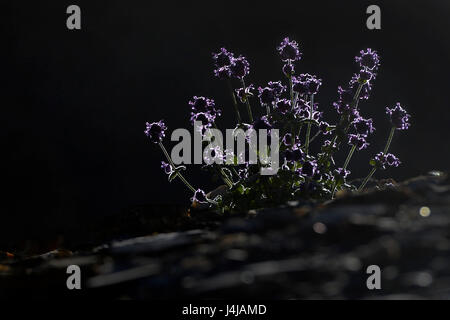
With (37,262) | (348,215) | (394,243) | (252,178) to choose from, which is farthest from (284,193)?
(37,262)

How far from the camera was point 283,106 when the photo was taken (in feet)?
9.78

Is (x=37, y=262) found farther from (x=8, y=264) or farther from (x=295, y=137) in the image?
(x=295, y=137)

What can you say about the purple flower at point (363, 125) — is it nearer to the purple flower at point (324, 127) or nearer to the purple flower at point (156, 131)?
the purple flower at point (324, 127)

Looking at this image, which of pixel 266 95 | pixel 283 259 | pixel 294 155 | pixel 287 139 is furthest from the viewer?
pixel 287 139

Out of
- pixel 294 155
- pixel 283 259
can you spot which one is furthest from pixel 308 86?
pixel 283 259

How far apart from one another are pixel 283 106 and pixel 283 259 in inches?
54.9

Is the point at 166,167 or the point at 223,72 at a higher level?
the point at 223,72

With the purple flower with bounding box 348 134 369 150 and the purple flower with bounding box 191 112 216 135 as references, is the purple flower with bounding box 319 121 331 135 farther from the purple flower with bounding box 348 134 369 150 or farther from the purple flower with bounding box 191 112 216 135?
the purple flower with bounding box 191 112 216 135

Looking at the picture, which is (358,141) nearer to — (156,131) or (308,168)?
(308,168)

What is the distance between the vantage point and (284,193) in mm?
2914

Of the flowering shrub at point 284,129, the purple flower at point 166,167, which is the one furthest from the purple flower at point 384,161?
the purple flower at point 166,167

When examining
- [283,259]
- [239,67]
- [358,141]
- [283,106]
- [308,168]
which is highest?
[239,67]

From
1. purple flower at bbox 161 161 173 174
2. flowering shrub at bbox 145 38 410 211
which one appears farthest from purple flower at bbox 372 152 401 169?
purple flower at bbox 161 161 173 174

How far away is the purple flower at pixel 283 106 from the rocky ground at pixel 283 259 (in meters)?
0.92
